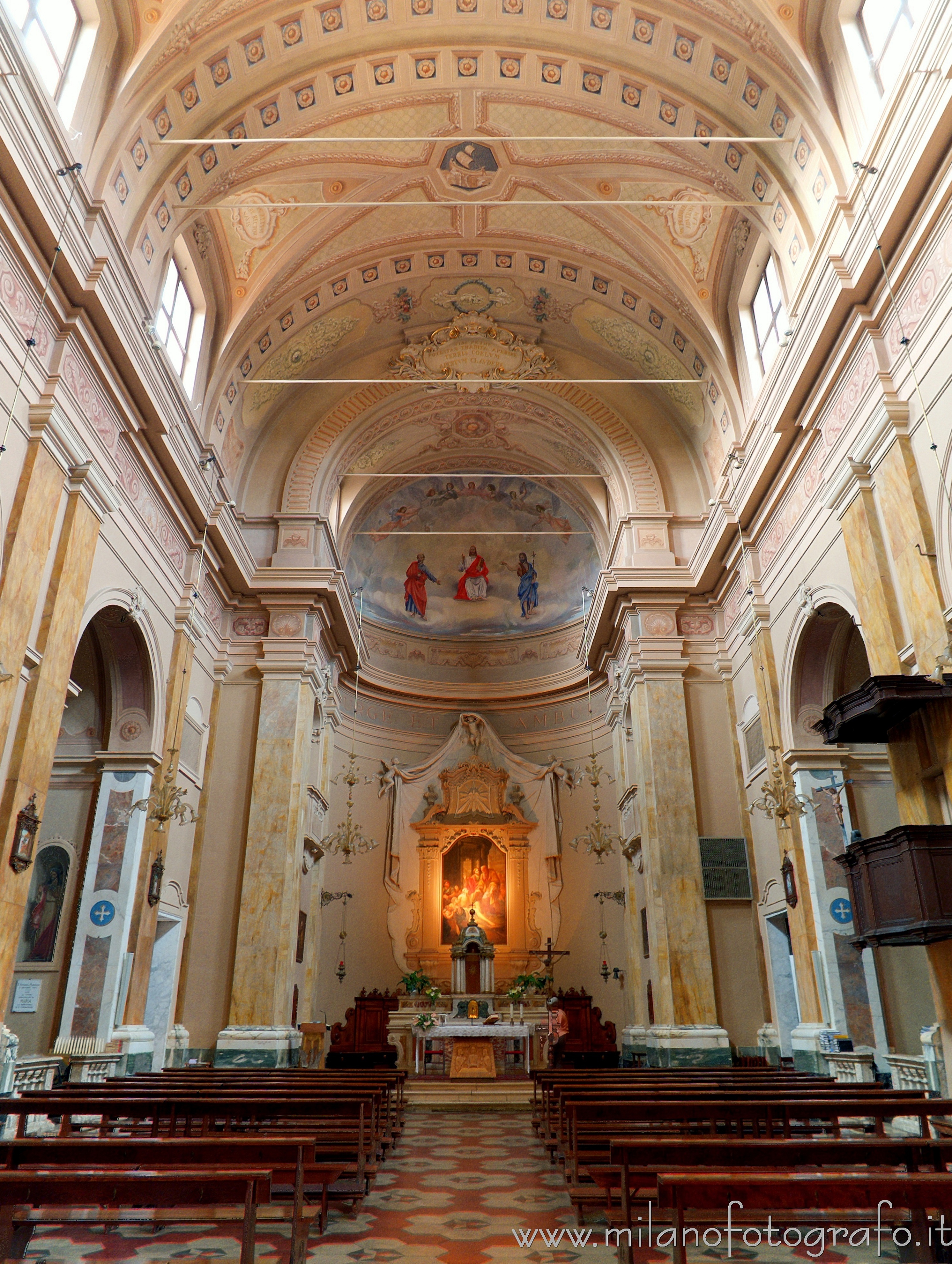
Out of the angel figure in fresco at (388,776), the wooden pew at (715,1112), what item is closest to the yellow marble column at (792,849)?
the wooden pew at (715,1112)

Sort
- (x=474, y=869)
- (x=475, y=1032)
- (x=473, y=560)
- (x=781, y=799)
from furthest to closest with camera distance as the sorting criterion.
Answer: (x=473, y=560) → (x=474, y=869) → (x=475, y=1032) → (x=781, y=799)

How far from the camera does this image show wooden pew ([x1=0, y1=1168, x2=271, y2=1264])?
3875 millimetres

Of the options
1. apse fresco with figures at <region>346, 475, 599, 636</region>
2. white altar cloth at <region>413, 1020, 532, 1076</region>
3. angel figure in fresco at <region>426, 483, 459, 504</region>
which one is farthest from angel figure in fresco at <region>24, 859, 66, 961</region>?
angel figure in fresco at <region>426, 483, 459, 504</region>

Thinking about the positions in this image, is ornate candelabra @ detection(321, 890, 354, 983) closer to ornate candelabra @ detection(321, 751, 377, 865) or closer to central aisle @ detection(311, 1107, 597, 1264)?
ornate candelabra @ detection(321, 751, 377, 865)

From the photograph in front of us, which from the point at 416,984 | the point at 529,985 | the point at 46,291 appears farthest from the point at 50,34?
the point at 529,985

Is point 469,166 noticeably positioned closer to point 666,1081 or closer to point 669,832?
point 669,832

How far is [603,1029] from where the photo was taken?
55.5 ft

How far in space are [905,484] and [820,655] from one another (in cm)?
418

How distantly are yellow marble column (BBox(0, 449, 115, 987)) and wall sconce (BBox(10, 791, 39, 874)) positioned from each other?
50 millimetres

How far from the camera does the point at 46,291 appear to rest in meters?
8.77

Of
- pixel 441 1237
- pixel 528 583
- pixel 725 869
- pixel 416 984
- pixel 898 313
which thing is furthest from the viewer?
pixel 528 583

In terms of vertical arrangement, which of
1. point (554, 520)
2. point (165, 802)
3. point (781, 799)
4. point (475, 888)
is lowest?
point (781, 799)

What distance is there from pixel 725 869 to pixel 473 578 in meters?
11.6

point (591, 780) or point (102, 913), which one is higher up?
point (591, 780)
